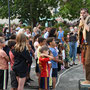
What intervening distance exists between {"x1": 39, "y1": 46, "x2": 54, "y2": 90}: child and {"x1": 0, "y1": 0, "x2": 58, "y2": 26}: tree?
19.8 metres

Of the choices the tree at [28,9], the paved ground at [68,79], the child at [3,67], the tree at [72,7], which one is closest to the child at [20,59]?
the child at [3,67]

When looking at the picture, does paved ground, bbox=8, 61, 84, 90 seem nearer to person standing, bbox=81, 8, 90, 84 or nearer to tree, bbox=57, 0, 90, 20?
person standing, bbox=81, 8, 90, 84

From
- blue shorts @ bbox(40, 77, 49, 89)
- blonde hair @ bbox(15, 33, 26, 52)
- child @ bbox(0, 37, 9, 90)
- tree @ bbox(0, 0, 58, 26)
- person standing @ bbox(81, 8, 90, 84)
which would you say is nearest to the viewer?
person standing @ bbox(81, 8, 90, 84)

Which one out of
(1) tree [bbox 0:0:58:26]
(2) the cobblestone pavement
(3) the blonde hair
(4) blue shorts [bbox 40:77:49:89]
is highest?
(1) tree [bbox 0:0:58:26]

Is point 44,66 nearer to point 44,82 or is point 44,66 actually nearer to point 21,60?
point 44,82

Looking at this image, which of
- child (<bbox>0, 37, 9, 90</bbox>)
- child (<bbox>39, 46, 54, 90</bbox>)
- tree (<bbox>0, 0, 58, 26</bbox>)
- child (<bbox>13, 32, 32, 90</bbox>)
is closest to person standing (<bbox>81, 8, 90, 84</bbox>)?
A: child (<bbox>39, 46, 54, 90</bbox>)

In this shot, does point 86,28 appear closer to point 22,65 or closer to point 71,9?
point 22,65

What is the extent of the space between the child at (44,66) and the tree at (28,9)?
19.8m

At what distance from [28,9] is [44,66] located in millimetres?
21043

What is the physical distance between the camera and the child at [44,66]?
453 centimetres

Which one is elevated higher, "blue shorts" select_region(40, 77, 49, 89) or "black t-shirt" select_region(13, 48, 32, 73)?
"black t-shirt" select_region(13, 48, 32, 73)

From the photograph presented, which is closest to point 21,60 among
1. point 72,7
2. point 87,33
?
point 87,33

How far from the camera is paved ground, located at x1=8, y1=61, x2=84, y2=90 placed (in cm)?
590

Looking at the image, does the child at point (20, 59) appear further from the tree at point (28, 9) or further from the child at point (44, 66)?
the tree at point (28, 9)
